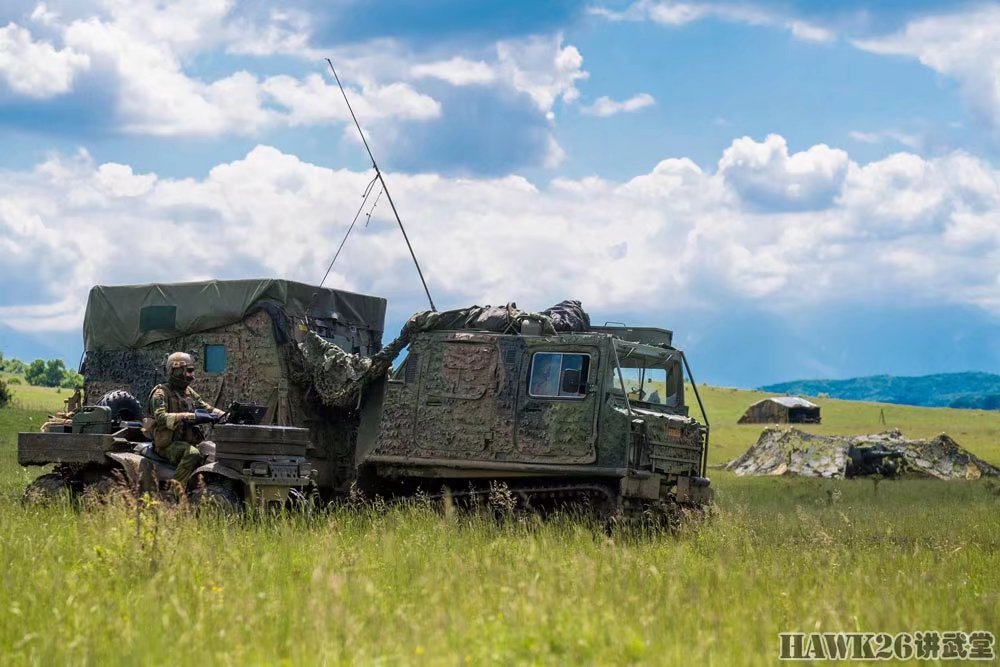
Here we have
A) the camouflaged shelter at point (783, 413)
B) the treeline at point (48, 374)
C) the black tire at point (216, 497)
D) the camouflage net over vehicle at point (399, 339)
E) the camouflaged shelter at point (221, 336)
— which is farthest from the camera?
the treeline at point (48, 374)

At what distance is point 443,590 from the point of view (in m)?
8.62

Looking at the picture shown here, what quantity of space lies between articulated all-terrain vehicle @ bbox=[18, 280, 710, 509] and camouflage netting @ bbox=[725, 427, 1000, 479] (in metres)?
18.9

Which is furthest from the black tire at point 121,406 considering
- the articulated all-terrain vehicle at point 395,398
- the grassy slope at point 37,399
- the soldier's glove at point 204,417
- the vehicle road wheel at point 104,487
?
the grassy slope at point 37,399

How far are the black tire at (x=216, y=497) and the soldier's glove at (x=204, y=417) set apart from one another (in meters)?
0.81

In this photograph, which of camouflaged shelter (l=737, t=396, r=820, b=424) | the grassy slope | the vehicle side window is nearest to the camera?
the vehicle side window

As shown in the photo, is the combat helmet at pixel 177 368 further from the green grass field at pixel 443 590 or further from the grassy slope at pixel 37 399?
the grassy slope at pixel 37 399

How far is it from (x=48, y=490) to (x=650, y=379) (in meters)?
7.50

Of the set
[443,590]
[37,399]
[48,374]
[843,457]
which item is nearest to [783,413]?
[37,399]

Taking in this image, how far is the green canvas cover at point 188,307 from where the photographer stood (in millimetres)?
16891

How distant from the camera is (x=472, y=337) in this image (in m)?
15.8

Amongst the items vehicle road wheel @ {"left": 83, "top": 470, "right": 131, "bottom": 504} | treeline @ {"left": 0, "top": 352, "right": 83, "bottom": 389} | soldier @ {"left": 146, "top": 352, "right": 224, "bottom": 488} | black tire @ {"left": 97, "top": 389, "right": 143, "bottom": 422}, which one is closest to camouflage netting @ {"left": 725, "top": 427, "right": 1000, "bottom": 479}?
black tire @ {"left": 97, "top": 389, "right": 143, "bottom": 422}

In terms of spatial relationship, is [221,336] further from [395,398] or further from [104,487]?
[104,487]

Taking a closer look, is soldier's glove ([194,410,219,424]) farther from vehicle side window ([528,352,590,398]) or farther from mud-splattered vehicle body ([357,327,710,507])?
vehicle side window ([528,352,590,398])

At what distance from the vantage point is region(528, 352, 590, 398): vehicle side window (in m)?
15.1
